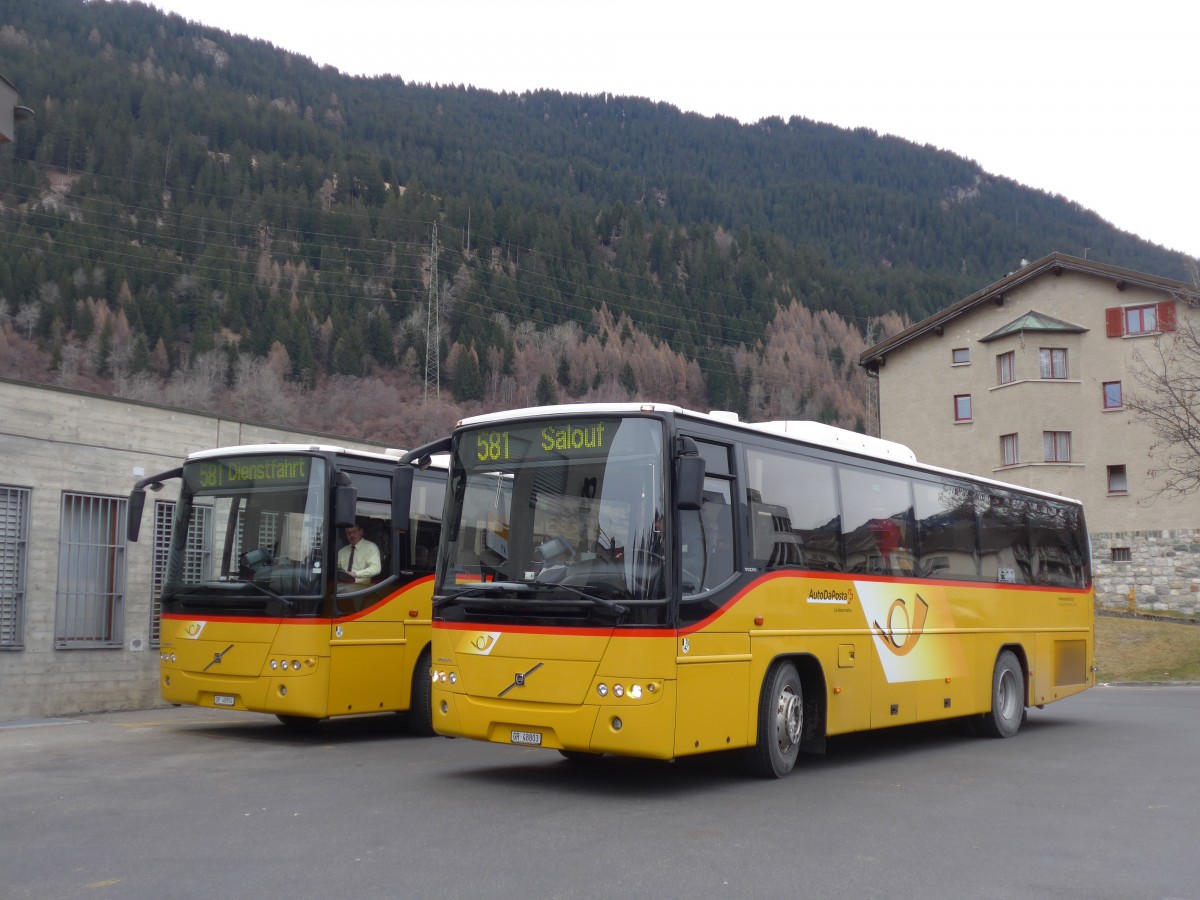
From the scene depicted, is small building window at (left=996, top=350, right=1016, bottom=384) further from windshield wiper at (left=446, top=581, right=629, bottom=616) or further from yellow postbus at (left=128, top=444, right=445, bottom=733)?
windshield wiper at (left=446, top=581, right=629, bottom=616)

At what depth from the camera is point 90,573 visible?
1623cm

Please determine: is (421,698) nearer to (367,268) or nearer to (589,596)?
(589,596)

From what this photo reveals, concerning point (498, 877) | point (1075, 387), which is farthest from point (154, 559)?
point (1075, 387)

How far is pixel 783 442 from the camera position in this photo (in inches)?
420

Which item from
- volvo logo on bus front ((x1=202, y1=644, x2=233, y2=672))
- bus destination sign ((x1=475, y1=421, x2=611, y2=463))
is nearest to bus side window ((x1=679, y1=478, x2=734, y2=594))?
bus destination sign ((x1=475, y1=421, x2=611, y2=463))

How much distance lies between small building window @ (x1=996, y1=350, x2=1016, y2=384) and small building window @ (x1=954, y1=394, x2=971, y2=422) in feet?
5.68

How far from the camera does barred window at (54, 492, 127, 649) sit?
52.0 feet

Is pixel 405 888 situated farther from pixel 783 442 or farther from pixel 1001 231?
pixel 1001 231

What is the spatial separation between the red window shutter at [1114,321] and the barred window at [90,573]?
3730 centimetres

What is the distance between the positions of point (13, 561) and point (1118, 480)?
38.0 meters

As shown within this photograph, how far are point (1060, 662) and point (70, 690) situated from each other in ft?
42.1

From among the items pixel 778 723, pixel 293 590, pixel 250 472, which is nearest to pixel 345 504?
pixel 293 590

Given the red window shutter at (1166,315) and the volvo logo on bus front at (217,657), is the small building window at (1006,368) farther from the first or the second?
the volvo logo on bus front at (217,657)

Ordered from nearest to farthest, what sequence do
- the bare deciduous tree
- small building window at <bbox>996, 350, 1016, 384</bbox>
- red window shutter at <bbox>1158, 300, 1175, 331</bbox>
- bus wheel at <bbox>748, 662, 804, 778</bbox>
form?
bus wheel at <bbox>748, 662, 804, 778</bbox> → the bare deciduous tree → red window shutter at <bbox>1158, 300, 1175, 331</bbox> → small building window at <bbox>996, 350, 1016, 384</bbox>
